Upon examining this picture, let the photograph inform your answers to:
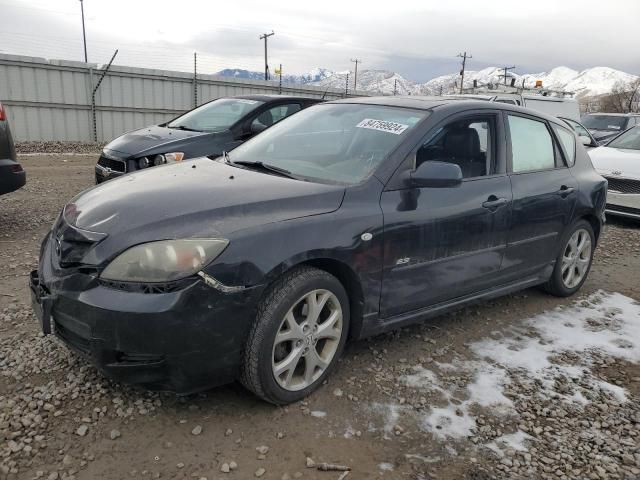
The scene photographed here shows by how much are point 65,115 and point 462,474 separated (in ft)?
46.6

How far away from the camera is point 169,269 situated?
8.00 feet

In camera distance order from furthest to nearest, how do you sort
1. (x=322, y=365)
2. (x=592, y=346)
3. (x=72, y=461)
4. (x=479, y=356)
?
1. (x=592, y=346)
2. (x=479, y=356)
3. (x=322, y=365)
4. (x=72, y=461)

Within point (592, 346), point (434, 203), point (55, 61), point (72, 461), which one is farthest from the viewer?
point (55, 61)

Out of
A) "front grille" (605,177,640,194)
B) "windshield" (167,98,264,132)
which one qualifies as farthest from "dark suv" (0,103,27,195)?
"front grille" (605,177,640,194)

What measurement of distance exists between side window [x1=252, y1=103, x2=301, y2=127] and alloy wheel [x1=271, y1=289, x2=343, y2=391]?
461 cm

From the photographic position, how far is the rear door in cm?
399

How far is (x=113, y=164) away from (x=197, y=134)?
1058mm

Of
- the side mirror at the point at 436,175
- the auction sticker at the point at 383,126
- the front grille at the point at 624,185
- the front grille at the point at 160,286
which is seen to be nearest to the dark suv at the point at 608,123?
the front grille at the point at 624,185

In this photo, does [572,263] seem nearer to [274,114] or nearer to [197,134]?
[274,114]

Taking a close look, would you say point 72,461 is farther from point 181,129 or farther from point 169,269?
point 181,129

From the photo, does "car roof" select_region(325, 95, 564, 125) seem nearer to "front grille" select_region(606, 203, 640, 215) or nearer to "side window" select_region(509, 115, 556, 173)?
"side window" select_region(509, 115, 556, 173)

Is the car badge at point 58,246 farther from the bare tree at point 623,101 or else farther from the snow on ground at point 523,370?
the bare tree at point 623,101

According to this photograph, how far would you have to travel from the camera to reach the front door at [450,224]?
3.20 meters

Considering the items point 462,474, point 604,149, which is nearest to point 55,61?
point 604,149
